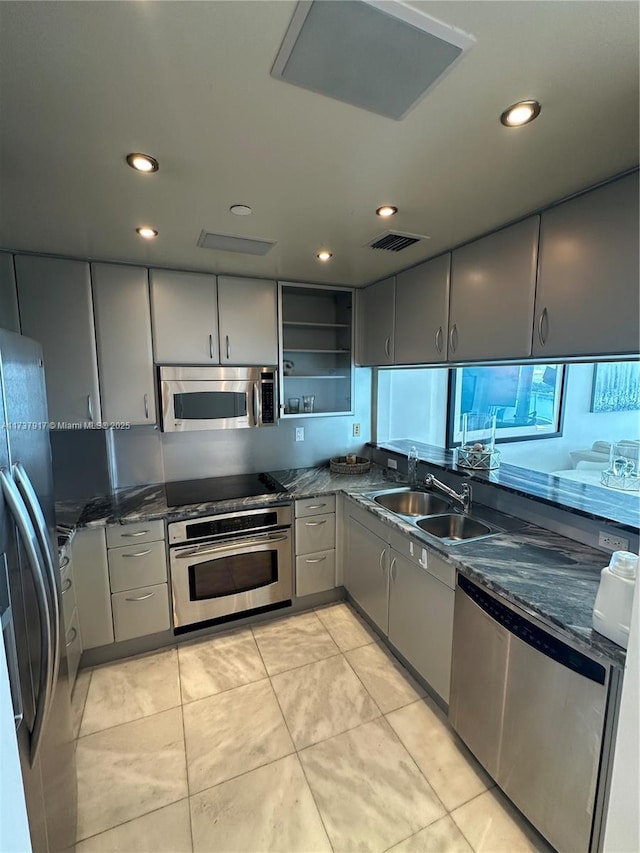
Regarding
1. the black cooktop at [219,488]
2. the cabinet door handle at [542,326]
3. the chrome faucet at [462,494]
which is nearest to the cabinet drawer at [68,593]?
the black cooktop at [219,488]

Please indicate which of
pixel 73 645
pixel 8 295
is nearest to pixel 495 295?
pixel 8 295

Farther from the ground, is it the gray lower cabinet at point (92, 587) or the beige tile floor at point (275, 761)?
the gray lower cabinet at point (92, 587)

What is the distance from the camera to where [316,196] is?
1.53 m

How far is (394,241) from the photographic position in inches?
79.7

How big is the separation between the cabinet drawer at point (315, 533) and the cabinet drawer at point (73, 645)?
135cm

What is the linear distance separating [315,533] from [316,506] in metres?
0.20

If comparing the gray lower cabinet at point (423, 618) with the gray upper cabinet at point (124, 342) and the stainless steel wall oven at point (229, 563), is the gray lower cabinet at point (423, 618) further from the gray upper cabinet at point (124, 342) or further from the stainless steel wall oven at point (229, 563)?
the gray upper cabinet at point (124, 342)

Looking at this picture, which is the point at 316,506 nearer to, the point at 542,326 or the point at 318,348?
the point at 318,348

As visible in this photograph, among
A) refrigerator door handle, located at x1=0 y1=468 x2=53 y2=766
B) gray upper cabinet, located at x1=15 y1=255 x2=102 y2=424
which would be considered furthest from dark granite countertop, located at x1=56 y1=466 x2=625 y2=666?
refrigerator door handle, located at x1=0 y1=468 x2=53 y2=766

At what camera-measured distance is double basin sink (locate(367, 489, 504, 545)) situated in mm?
2075

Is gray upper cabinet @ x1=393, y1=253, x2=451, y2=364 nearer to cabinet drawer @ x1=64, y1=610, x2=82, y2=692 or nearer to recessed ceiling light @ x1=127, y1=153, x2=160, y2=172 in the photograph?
recessed ceiling light @ x1=127, y1=153, x2=160, y2=172

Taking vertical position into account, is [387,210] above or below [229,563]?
above

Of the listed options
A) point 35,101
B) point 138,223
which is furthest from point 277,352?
point 35,101

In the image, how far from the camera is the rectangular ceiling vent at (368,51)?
0.77 m
